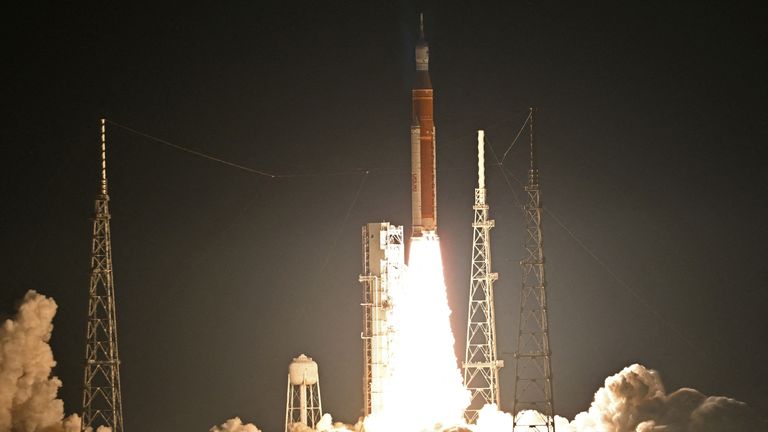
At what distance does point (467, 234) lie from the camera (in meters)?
67.1

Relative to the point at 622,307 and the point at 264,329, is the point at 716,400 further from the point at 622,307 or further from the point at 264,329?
the point at 264,329

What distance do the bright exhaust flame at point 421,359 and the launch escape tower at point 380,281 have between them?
0.26 metres

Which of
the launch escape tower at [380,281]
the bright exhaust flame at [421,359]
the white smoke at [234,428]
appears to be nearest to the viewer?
the bright exhaust flame at [421,359]

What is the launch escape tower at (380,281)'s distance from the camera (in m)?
57.5

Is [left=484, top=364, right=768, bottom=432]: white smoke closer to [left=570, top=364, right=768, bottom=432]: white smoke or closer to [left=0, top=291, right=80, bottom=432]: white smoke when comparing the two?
[left=570, top=364, right=768, bottom=432]: white smoke

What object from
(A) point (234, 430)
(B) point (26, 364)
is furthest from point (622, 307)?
(B) point (26, 364)

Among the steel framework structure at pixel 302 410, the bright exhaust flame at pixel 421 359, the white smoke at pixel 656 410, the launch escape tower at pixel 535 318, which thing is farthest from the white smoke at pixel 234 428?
the launch escape tower at pixel 535 318

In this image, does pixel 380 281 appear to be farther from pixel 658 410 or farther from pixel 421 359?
pixel 658 410

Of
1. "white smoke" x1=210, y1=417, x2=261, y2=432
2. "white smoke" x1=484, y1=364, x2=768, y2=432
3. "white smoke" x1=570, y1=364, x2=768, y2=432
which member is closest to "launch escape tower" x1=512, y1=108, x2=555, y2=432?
"white smoke" x1=484, y1=364, x2=768, y2=432

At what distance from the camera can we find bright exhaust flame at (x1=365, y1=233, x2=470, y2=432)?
56938mm

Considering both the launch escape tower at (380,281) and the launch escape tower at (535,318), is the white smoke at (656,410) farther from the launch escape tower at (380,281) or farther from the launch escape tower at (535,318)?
the launch escape tower at (380,281)

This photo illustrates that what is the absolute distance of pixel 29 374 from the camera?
182 feet

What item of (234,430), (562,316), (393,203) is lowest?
(234,430)

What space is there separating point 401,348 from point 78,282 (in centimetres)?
1420
